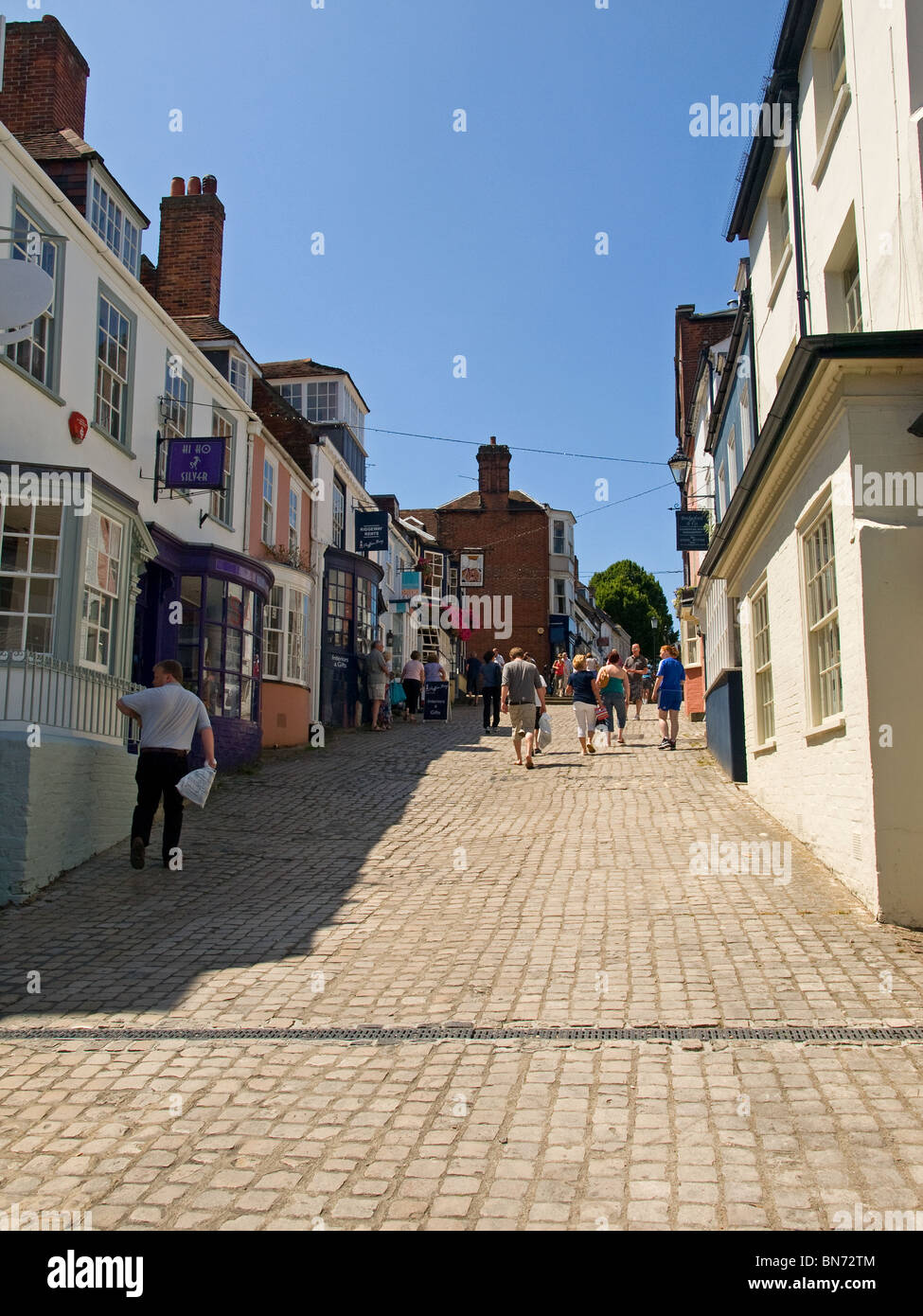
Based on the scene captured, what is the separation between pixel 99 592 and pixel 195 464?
4100 mm

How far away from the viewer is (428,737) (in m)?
21.8

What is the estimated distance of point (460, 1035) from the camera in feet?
18.0

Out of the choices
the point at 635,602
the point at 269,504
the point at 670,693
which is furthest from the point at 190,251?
the point at 635,602

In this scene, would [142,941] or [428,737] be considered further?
[428,737]

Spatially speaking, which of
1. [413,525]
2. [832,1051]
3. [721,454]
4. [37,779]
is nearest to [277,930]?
[37,779]

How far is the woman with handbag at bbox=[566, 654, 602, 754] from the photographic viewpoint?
1717 centimetres

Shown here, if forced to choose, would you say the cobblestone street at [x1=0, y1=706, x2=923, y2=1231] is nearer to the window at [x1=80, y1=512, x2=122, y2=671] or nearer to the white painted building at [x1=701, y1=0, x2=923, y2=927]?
the white painted building at [x1=701, y1=0, x2=923, y2=927]

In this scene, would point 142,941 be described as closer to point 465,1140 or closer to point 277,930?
point 277,930

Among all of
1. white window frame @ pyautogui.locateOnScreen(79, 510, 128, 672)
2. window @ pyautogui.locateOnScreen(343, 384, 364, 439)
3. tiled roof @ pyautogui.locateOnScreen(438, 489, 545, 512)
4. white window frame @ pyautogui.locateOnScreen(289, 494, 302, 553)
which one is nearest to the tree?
tiled roof @ pyautogui.locateOnScreen(438, 489, 545, 512)

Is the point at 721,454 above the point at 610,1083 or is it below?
above

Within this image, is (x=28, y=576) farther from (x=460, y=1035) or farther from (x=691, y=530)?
(x=691, y=530)

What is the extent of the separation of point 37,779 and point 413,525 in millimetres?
35659

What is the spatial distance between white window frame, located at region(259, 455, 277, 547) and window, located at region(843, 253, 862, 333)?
11719 millimetres

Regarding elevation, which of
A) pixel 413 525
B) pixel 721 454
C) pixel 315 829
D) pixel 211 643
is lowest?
pixel 315 829
